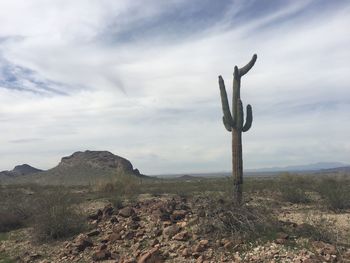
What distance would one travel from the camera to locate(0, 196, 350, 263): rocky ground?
10.9 metres

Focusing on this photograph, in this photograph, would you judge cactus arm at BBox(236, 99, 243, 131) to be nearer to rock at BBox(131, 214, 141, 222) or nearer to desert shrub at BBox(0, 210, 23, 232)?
rock at BBox(131, 214, 141, 222)

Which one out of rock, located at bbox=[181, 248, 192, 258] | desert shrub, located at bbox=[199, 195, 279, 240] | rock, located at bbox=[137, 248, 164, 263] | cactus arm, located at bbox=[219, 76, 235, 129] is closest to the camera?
rock, located at bbox=[137, 248, 164, 263]

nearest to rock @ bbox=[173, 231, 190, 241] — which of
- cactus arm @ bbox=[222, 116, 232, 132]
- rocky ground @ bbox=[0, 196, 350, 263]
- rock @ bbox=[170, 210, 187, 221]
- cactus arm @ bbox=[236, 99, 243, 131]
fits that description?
rocky ground @ bbox=[0, 196, 350, 263]

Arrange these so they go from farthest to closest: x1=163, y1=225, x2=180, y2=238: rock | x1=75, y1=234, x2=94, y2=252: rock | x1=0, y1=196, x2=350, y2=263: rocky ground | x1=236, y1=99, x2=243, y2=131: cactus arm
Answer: x1=236, y1=99, x2=243, y2=131: cactus arm, x1=75, y1=234, x2=94, y2=252: rock, x1=163, y1=225, x2=180, y2=238: rock, x1=0, y1=196, x2=350, y2=263: rocky ground

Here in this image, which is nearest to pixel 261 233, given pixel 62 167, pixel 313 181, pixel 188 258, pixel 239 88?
pixel 188 258

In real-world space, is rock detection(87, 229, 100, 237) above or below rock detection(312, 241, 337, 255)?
above

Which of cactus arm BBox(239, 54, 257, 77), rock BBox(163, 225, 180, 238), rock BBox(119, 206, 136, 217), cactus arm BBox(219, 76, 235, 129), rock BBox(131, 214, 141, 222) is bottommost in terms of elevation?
rock BBox(163, 225, 180, 238)

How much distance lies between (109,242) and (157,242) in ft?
5.48

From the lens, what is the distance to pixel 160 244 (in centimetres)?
1237

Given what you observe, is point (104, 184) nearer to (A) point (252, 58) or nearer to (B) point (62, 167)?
(A) point (252, 58)

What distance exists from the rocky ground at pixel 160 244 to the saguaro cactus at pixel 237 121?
179 centimetres

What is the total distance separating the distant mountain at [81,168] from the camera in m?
74.3

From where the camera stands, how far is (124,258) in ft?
39.2

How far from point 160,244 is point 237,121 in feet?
16.9
